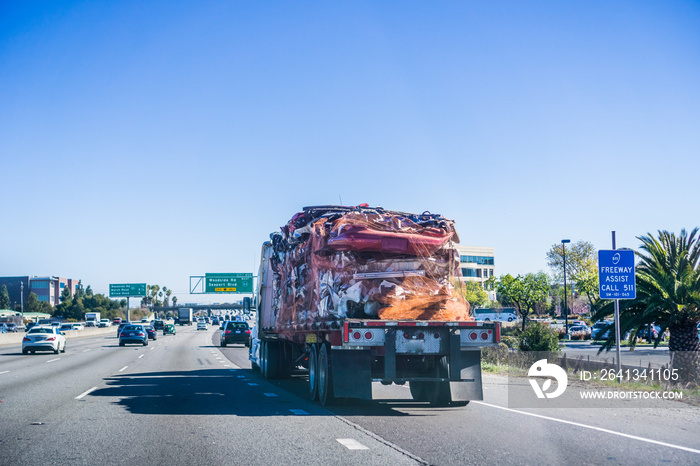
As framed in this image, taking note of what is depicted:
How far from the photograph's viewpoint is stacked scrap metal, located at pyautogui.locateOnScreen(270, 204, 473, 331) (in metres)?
12.3

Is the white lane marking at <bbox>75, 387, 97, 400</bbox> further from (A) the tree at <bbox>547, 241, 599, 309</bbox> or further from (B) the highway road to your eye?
(A) the tree at <bbox>547, 241, 599, 309</bbox>

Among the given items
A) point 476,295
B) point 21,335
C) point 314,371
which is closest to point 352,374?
point 314,371

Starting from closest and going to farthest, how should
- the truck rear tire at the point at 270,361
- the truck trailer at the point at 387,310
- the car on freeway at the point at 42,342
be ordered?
the truck trailer at the point at 387,310, the truck rear tire at the point at 270,361, the car on freeway at the point at 42,342

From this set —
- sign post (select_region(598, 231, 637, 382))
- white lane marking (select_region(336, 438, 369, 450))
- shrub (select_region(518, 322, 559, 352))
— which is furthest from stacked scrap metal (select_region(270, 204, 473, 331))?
shrub (select_region(518, 322, 559, 352))

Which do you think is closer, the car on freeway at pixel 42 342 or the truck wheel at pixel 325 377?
the truck wheel at pixel 325 377

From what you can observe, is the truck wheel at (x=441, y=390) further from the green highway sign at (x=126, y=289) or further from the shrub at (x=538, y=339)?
the green highway sign at (x=126, y=289)

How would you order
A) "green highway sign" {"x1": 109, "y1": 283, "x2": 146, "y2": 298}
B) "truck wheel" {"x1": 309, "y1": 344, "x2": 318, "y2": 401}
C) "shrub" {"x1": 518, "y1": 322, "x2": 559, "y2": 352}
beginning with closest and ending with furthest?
"truck wheel" {"x1": 309, "y1": 344, "x2": 318, "y2": 401} → "shrub" {"x1": 518, "y1": 322, "x2": 559, "y2": 352} → "green highway sign" {"x1": 109, "y1": 283, "x2": 146, "y2": 298}

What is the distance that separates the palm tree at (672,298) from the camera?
17031 millimetres

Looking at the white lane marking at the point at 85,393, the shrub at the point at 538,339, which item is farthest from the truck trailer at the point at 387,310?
the shrub at the point at 538,339

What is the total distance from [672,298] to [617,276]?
5.78 feet

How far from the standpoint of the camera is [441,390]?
13.0m

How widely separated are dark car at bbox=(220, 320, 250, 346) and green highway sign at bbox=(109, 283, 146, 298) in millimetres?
54154

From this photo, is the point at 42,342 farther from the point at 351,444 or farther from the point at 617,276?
the point at 351,444

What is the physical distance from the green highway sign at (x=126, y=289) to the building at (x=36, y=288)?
92645 mm
